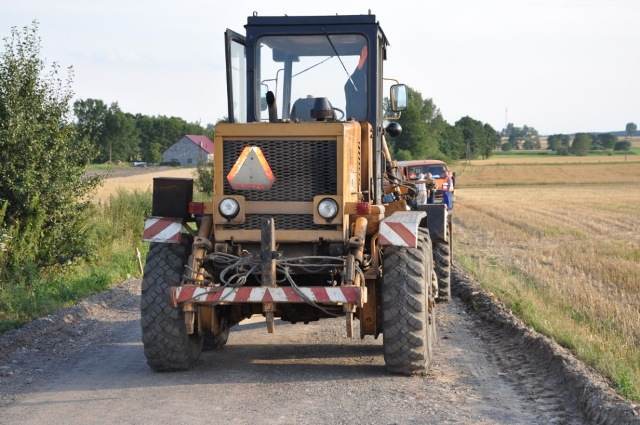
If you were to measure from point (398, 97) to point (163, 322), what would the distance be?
3.35m

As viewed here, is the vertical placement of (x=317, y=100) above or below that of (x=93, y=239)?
above

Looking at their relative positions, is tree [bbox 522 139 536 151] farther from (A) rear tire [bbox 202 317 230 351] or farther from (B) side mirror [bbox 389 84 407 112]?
(A) rear tire [bbox 202 317 230 351]

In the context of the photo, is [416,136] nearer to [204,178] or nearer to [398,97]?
[204,178]

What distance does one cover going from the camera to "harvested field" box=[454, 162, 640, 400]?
10070 millimetres

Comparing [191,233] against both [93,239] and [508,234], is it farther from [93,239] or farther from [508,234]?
[508,234]

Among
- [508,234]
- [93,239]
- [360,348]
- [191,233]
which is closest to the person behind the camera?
[191,233]

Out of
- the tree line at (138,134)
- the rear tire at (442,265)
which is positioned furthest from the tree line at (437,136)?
the rear tire at (442,265)

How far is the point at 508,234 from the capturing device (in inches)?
1108

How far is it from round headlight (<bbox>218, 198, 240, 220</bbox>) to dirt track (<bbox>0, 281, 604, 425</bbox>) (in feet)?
4.79

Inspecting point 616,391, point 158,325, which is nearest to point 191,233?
point 158,325

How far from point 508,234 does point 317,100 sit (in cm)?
1940

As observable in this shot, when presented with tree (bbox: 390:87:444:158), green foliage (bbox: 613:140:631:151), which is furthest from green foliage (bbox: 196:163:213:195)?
green foliage (bbox: 613:140:631:151)

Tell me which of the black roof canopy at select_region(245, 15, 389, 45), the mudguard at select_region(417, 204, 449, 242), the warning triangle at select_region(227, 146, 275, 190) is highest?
the black roof canopy at select_region(245, 15, 389, 45)

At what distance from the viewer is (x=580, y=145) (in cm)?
13012
